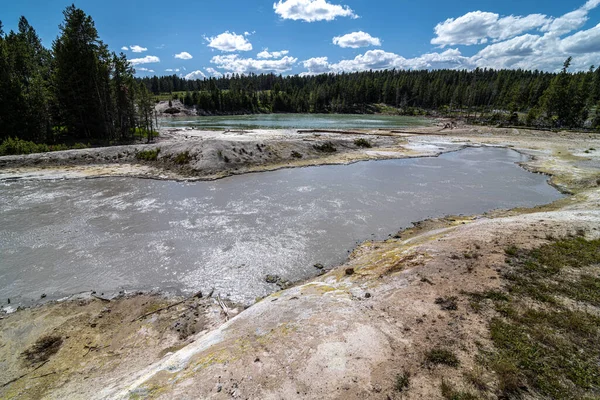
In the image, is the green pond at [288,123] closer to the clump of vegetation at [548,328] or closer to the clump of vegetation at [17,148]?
the clump of vegetation at [17,148]

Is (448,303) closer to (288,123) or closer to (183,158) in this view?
(183,158)

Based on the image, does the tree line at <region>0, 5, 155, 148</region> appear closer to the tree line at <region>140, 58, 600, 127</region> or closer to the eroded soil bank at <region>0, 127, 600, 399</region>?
the eroded soil bank at <region>0, 127, 600, 399</region>

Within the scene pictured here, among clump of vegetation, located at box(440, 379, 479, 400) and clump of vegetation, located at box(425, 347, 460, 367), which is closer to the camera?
clump of vegetation, located at box(440, 379, 479, 400)

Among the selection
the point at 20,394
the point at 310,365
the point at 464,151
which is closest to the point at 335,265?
the point at 310,365

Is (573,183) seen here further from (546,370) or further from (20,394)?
(20,394)

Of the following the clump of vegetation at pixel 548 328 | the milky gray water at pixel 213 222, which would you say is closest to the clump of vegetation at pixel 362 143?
the milky gray water at pixel 213 222

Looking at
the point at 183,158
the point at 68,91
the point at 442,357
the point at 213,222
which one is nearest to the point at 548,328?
the point at 442,357

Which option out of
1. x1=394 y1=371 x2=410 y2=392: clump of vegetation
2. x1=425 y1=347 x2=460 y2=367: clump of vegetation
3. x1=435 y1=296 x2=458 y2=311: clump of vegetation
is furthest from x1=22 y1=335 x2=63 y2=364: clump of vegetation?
x1=435 y1=296 x2=458 y2=311: clump of vegetation
